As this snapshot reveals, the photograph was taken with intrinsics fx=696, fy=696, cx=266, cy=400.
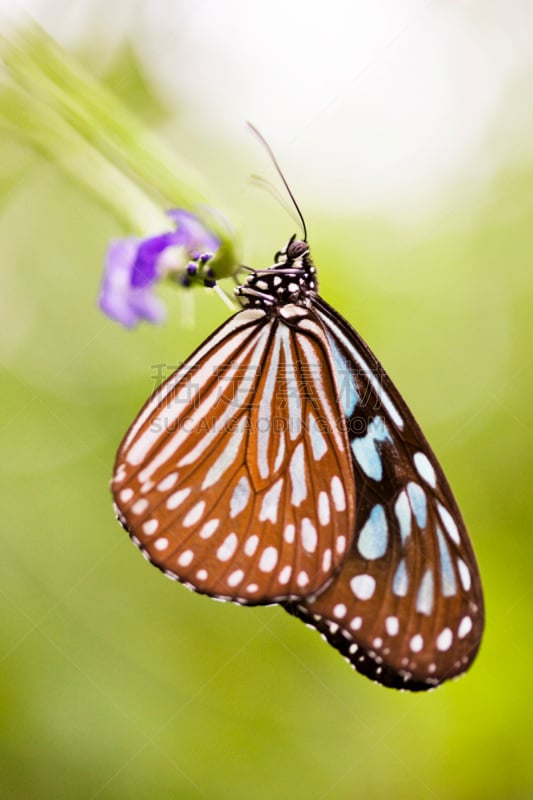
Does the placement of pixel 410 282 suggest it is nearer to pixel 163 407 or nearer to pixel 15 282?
pixel 15 282

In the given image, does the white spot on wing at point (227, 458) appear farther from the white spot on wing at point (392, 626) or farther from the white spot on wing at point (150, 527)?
the white spot on wing at point (392, 626)

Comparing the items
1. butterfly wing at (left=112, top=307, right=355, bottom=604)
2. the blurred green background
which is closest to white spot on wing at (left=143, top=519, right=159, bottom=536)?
butterfly wing at (left=112, top=307, right=355, bottom=604)

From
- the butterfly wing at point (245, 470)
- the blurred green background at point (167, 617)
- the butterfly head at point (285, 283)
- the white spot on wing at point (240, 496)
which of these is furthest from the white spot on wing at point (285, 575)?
the blurred green background at point (167, 617)

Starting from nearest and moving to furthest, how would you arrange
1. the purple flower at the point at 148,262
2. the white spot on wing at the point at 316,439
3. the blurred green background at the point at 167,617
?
1. the purple flower at the point at 148,262
2. the white spot on wing at the point at 316,439
3. the blurred green background at the point at 167,617

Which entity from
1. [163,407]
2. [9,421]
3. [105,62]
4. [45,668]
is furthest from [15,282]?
[163,407]

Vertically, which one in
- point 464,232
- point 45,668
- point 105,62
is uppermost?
point 464,232

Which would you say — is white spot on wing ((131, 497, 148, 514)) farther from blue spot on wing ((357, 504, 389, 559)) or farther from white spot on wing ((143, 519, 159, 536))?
blue spot on wing ((357, 504, 389, 559))
